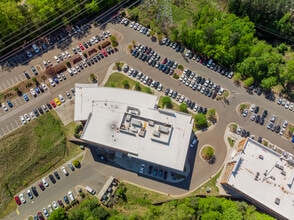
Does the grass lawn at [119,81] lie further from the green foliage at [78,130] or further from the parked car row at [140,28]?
the parked car row at [140,28]

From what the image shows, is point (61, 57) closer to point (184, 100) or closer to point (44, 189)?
point (44, 189)

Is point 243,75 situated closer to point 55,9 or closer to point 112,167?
point 112,167

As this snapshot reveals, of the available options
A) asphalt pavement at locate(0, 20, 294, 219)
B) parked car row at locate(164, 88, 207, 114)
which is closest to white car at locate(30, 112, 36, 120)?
asphalt pavement at locate(0, 20, 294, 219)

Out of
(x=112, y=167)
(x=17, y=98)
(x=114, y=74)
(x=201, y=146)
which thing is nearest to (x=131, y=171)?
(x=112, y=167)

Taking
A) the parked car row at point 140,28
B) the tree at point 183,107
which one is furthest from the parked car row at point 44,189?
the parked car row at point 140,28

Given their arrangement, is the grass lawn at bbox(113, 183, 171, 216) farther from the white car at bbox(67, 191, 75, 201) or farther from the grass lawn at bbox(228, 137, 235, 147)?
the grass lawn at bbox(228, 137, 235, 147)

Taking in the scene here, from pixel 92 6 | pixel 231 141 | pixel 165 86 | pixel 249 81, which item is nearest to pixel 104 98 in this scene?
pixel 165 86
